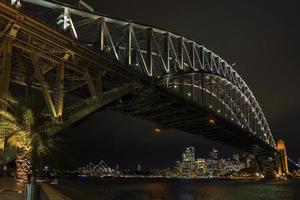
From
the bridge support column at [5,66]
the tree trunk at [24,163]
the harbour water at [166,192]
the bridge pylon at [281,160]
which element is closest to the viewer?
the tree trunk at [24,163]

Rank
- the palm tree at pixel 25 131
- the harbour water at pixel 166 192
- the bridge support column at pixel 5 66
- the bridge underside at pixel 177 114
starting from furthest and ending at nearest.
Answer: the bridge underside at pixel 177 114
the harbour water at pixel 166 192
the bridge support column at pixel 5 66
the palm tree at pixel 25 131

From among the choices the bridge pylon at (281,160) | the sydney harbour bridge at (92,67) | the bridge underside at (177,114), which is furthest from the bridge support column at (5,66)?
the bridge pylon at (281,160)

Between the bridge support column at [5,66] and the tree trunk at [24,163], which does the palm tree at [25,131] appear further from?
the bridge support column at [5,66]

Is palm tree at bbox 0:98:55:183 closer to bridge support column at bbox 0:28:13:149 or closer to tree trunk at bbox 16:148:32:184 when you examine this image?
tree trunk at bbox 16:148:32:184

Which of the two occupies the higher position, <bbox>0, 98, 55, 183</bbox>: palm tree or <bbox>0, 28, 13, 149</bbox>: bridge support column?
<bbox>0, 28, 13, 149</bbox>: bridge support column

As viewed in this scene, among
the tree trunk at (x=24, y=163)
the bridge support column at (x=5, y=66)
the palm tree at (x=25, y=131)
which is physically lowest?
the tree trunk at (x=24, y=163)

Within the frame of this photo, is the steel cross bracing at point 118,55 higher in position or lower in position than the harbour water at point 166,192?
higher

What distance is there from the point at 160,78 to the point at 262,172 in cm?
12907

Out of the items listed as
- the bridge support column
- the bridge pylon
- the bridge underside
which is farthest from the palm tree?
the bridge pylon

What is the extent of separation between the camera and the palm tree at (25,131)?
20031 millimetres

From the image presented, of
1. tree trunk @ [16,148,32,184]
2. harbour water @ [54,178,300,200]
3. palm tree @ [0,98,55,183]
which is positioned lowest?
harbour water @ [54,178,300,200]

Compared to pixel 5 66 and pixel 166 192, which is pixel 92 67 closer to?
pixel 5 66

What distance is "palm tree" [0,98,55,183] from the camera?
20031mm

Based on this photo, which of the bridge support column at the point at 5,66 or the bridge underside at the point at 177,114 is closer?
the bridge support column at the point at 5,66
